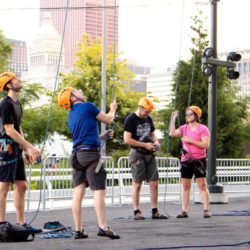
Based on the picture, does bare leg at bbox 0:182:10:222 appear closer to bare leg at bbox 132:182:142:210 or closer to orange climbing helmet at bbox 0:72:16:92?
orange climbing helmet at bbox 0:72:16:92

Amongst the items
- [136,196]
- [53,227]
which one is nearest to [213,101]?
[136,196]

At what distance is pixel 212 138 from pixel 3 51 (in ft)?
67.2

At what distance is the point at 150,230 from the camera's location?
9.20 meters

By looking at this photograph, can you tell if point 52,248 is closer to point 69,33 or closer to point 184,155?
point 184,155

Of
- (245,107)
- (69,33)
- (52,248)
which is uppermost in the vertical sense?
(69,33)

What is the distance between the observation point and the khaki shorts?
37.1ft

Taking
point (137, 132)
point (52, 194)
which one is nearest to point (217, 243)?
point (137, 132)

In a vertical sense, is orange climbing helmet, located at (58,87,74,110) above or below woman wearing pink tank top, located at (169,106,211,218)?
above

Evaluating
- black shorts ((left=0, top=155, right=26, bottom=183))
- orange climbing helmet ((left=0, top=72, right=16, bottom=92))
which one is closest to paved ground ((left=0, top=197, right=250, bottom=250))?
black shorts ((left=0, top=155, right=26, bottom=183))

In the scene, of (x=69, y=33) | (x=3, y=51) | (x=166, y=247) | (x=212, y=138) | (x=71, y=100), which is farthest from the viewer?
(x=69, y=33)

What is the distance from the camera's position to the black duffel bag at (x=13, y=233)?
7.82m

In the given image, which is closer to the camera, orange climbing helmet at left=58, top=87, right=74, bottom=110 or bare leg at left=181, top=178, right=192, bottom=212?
orange climbing helmet at left=58, top=87, right=74, bottom=110

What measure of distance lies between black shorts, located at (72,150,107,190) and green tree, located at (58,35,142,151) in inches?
1236

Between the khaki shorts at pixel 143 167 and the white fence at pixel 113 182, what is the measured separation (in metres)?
1.51
